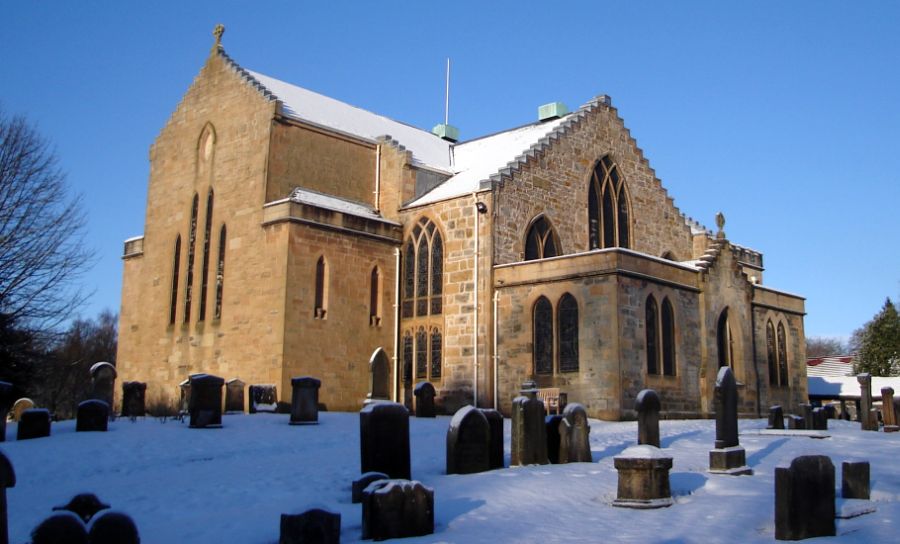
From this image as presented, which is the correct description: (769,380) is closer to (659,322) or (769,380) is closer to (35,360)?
(659,322)

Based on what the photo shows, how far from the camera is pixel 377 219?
105ft

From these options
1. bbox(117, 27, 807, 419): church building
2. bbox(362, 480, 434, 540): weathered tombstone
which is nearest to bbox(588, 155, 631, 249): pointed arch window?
bbox(117, 27, 807, 419): church building

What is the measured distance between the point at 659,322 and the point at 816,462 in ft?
58.3

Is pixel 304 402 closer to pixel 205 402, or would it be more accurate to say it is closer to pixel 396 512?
pixel 205 402

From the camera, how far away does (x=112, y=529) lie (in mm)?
8570

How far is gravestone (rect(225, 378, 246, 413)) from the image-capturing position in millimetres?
26453

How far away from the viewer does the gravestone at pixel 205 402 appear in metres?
21.4

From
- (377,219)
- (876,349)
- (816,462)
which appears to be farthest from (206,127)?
(876,349)

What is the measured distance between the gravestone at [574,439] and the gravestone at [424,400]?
31.5 ft

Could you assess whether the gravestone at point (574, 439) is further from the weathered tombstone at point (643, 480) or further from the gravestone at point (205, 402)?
the gravestone at point (205, 402)

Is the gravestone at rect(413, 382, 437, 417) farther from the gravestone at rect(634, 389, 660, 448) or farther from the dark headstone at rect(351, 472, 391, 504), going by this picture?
the dark headstone at rect(351, 472, 391, 504)

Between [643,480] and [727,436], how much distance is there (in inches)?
141

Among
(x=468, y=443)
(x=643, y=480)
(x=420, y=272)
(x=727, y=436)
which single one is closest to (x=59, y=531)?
(x=643, y=480)

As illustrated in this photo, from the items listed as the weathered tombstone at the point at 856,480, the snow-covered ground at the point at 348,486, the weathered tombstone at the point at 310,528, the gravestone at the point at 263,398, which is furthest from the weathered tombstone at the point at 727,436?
the gravestone at the point at 263,398
